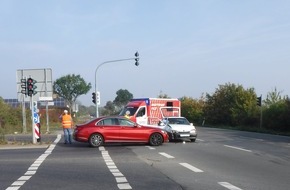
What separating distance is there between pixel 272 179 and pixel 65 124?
14.4 m

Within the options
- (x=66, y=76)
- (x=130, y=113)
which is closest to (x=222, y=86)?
(x=130, y=113)

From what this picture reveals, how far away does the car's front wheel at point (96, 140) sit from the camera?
2150 centimetres

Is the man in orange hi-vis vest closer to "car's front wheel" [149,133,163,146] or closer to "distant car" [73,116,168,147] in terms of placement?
"distant car" [73,116,168,147]

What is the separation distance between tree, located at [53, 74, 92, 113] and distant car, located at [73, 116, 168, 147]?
286 feet

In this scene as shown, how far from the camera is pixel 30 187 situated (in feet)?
32.8

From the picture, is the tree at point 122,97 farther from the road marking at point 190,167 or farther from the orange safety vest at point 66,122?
the road marking at point 190,167

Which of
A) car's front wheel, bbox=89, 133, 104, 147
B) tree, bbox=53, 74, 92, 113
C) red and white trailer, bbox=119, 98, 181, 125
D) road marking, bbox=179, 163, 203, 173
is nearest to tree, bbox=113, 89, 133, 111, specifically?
tree, bbox=53, 74, 92, 113

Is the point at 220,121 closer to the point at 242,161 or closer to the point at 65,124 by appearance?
the point at 65,124

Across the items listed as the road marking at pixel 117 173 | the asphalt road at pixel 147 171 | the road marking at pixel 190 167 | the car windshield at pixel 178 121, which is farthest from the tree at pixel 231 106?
the road marking at pixel 190 167

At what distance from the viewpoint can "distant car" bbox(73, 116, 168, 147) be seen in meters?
21.5

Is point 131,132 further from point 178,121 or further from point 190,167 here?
point 190,167

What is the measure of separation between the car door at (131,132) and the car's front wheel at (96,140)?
3.26 ft

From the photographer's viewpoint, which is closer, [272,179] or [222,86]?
[272,179]

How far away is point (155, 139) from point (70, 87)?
3497 inches
